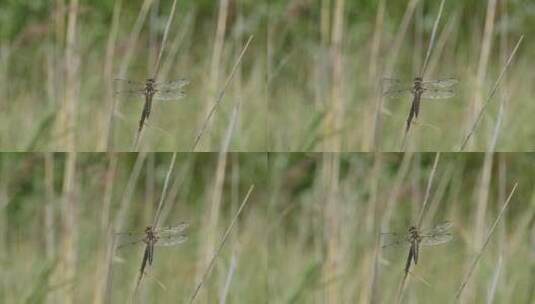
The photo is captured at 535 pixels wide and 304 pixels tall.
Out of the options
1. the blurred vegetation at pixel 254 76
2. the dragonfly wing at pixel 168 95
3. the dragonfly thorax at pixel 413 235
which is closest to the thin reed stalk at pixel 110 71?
the blurred vegetation at pixel 254 76

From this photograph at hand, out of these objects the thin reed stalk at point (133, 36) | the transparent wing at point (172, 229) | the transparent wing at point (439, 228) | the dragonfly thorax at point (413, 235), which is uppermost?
the thin reed stalk at point (133, 36)

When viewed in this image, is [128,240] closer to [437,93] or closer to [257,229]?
[257,229]

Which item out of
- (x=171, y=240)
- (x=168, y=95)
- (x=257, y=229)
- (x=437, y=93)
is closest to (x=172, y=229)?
(x=171, y=240)

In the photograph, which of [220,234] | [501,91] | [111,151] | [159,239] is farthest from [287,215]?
[501,91]

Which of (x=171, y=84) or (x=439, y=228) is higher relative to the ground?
(x=171, y=84)

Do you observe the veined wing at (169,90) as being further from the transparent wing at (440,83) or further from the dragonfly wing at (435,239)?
the dragonfly wing at (435,239)

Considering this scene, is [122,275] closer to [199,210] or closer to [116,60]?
[199,210]
